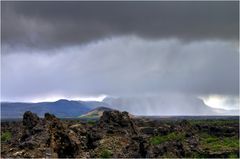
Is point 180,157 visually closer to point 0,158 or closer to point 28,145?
point 28,145

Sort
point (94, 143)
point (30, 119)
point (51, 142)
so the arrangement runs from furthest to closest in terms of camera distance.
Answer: point (30, 119) → point (94, 143) → point (51, 142)

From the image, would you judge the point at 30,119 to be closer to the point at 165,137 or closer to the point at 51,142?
the point at 51,142

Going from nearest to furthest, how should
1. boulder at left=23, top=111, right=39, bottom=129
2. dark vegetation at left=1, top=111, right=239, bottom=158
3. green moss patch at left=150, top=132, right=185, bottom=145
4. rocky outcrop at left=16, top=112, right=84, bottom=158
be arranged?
rocky outcrop at left=16, top=112, right=84, bottom=158 → dark vegetation at left=1, top=111, right=239, bottom=158 → boulder at left=23, top=111, right=39, bottom=129 → green moss patch at left=150, top=132, right=185, bottom=145

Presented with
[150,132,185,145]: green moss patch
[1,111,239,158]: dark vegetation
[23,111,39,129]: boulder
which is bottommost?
[150,132,185,145]: green moss patch

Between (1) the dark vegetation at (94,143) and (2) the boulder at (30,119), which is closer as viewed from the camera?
(1) the dark vegetation at (94,143)

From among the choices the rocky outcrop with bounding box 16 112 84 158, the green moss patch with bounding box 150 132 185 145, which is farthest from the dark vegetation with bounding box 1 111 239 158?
the green moss patch with bounding box 150 132 185 145

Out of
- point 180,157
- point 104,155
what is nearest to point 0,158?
point 104,155

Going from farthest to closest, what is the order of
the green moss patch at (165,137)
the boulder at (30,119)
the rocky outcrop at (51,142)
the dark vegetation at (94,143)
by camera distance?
the green moss patch at (165,137)
the boulder at (30,119)
the dark vegetation at (94,143)
the rocky outcrop at (51,142)

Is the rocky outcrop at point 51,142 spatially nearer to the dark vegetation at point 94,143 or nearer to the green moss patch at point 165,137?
the dark vegetation at point 94,143

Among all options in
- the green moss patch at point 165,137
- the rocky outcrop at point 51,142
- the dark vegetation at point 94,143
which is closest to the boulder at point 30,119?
the dark vegetation at point 94,143

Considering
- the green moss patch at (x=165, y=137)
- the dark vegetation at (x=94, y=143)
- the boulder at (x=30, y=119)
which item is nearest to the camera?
the dark vegetation at (x=94, y=143)

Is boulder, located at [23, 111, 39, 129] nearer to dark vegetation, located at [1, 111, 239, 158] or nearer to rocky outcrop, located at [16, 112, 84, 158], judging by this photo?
dark vegetation, located at [1, 111, 239, 158]

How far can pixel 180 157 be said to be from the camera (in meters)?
70.4

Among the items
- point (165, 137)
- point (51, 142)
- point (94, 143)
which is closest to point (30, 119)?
point (94, 143)
